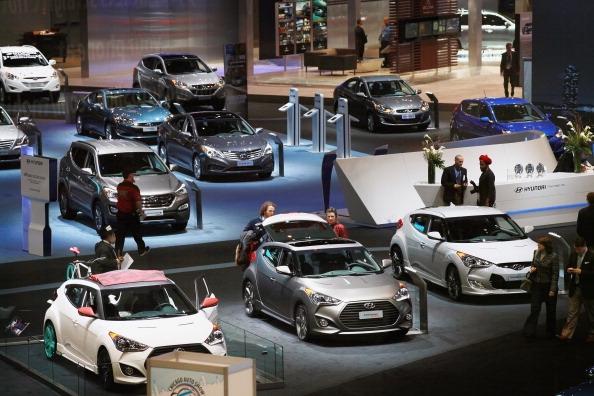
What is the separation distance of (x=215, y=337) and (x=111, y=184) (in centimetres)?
1003

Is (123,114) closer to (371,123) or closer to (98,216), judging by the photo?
(371,123)

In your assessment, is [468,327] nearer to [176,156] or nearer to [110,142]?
[110,142]

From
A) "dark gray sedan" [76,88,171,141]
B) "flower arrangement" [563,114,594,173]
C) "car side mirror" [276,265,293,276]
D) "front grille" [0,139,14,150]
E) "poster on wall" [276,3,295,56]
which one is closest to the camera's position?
"car side mirror" [276,265,293,276]

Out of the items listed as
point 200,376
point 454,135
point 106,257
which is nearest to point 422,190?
point 106,257

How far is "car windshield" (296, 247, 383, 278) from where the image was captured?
17688 mm

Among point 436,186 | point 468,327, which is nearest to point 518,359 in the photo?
point 468,327

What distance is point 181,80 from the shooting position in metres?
37.9

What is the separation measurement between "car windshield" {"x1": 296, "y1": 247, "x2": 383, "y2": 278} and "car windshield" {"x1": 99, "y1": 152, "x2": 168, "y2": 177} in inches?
318

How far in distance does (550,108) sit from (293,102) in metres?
7.28

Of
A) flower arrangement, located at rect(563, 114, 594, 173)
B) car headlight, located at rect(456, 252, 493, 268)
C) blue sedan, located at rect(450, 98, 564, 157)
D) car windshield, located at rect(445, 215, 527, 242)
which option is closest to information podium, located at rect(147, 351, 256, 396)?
car headlight, located at rect(456, 252, 493, 268)

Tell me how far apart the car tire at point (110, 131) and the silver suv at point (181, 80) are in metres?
4.02

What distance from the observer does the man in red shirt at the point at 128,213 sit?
874 inches

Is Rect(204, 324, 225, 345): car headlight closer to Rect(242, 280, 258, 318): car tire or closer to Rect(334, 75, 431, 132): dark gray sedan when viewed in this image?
Rect(242, 280, 258, 318): car tire

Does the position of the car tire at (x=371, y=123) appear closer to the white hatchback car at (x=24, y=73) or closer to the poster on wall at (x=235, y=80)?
the poster on wall at (x=235, y=80)
